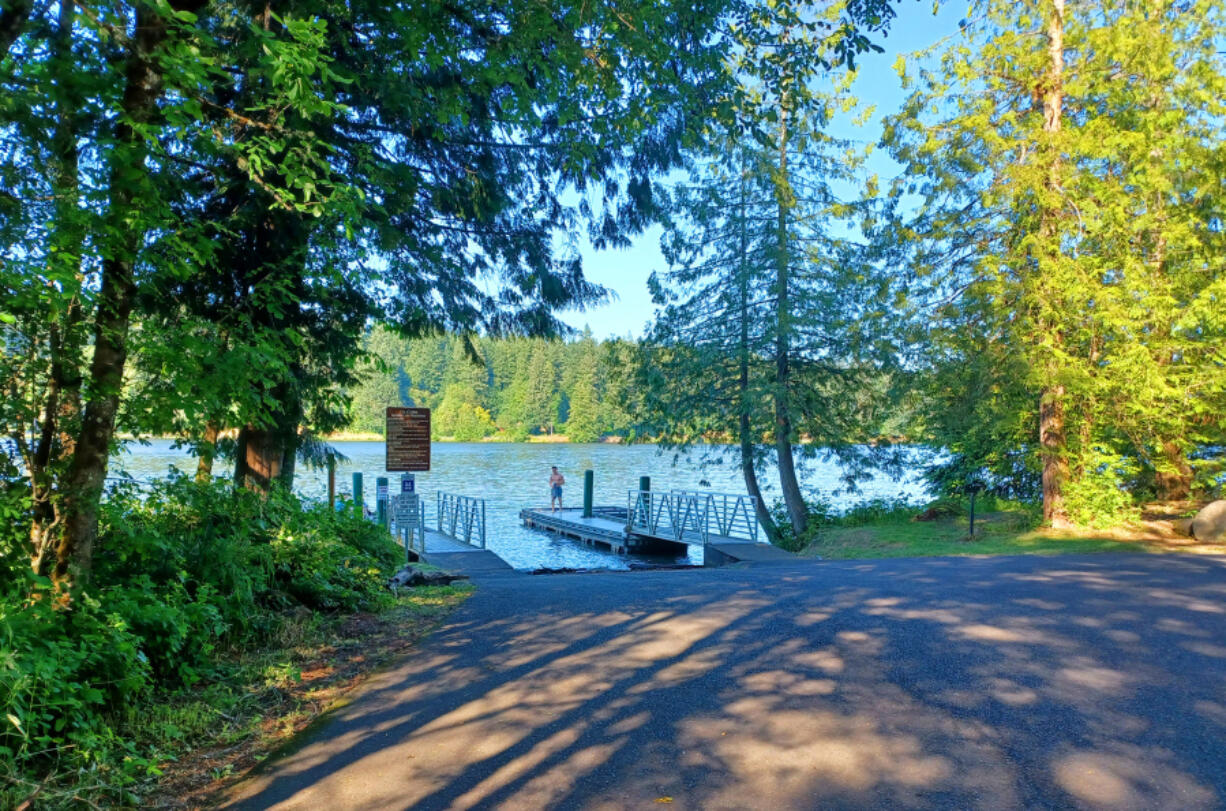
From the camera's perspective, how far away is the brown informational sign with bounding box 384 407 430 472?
33.4ft

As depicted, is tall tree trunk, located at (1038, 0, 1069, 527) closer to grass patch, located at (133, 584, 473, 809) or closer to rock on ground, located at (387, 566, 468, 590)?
rock on ground, located at (387, 566, 468, 590)

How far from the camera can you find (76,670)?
3.98m

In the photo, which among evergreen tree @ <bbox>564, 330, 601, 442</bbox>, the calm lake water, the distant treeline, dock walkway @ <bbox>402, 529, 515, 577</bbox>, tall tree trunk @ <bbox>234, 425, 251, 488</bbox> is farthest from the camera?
the distant treeline

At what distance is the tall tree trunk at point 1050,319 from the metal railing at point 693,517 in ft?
19.5

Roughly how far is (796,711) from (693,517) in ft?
47.4

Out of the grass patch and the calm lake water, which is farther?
the calm lake water

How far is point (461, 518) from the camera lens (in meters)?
24.5

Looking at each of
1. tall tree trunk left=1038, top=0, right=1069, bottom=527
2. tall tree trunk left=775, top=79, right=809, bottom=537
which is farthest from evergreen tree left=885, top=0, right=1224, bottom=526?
tall tree trunk left=775, top=79, right=809, bottom=537

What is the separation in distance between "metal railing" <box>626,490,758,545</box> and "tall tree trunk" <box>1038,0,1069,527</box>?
19.5ft

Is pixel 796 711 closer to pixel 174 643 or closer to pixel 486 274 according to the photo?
pixel 174 643

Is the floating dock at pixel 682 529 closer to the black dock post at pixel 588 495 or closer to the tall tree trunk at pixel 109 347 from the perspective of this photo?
the black dock post at pixel 588 495

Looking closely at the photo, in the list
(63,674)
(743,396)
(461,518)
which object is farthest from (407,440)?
(461,518)

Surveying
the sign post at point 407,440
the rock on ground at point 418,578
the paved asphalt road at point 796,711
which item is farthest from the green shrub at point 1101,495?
the sign post at point 407,440

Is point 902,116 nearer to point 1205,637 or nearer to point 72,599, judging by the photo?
point 1205,637
